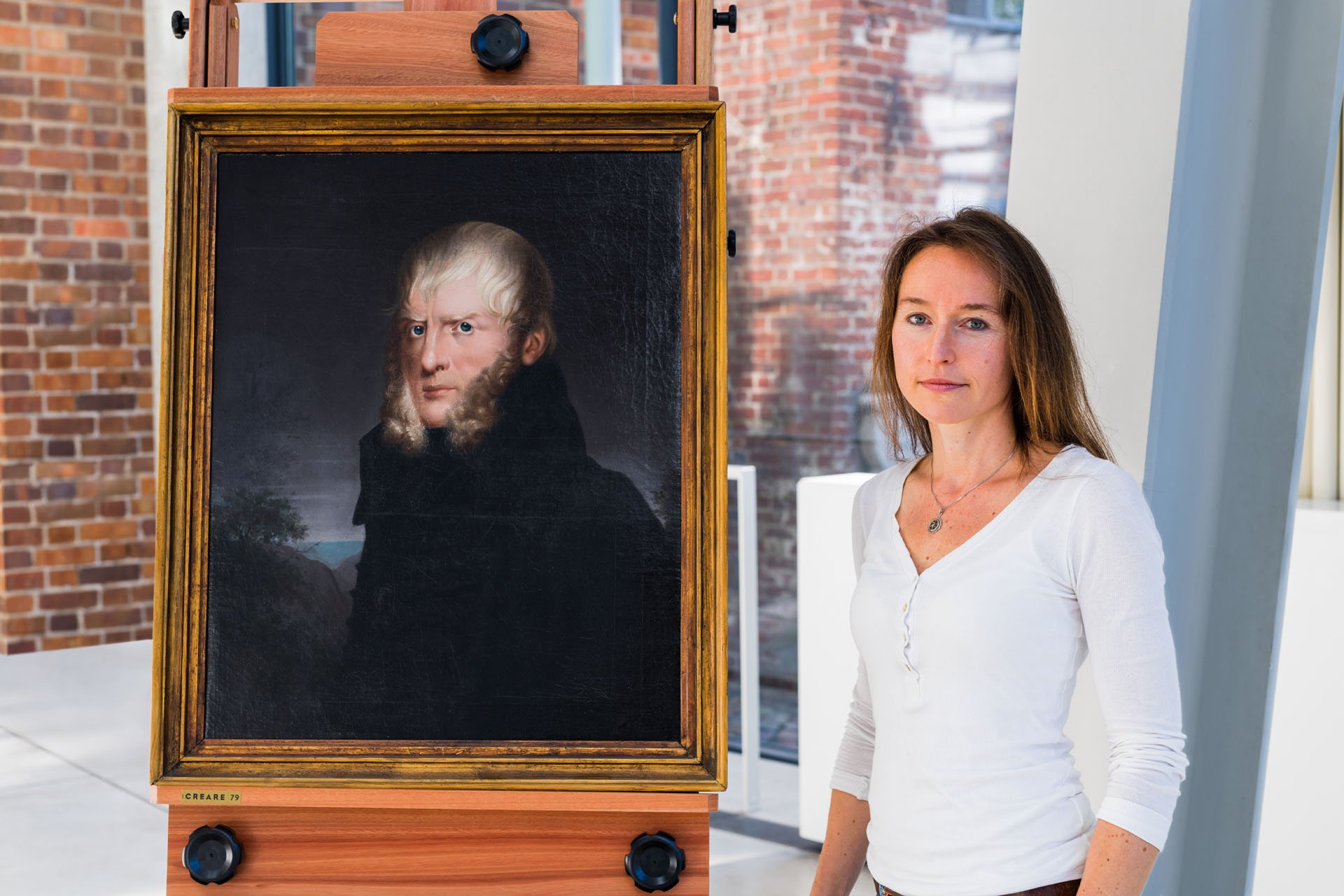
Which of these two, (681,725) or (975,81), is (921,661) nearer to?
(681,725)

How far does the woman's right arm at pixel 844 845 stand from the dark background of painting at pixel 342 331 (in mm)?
423

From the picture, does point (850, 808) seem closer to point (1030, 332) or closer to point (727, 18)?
point (1030, 332)

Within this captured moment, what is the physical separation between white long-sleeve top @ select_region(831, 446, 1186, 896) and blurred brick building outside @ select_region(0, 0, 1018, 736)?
151 cm

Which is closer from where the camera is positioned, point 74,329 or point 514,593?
point 514,593

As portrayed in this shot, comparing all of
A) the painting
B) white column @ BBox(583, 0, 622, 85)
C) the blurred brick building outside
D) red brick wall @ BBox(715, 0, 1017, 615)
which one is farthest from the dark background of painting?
white column @ BBox(583, 0, 622, 85)

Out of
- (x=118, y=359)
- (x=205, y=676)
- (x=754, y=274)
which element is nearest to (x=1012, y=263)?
(x=205, y=676)

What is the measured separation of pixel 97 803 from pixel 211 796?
2.50 meters

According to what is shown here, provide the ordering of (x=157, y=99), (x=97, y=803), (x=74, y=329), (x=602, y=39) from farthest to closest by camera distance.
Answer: (x=157, y=99)
(x=74, y=329)
(x=602, y=39)
(x=97, y=803)

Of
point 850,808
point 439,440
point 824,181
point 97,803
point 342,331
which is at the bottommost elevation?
point 97,803

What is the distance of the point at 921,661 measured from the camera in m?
1.26

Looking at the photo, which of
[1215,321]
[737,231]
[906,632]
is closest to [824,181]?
[737,231]

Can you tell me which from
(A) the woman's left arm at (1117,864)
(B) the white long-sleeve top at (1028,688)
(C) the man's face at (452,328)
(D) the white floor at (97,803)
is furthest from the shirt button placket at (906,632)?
(D) the white floor at (97,803)

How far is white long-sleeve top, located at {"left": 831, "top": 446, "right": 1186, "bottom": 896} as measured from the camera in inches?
45.6

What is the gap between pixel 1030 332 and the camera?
1.27 m
